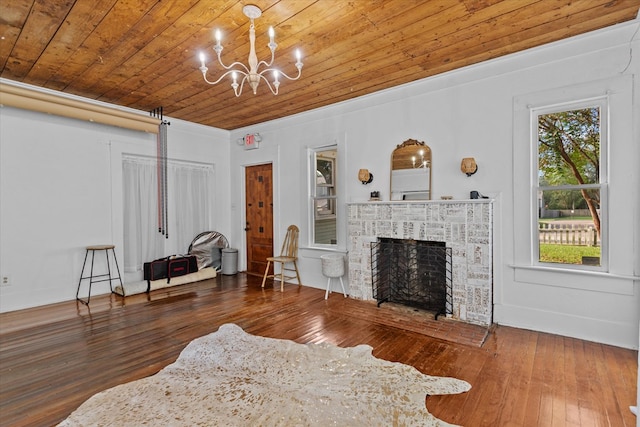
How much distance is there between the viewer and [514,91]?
320 cm

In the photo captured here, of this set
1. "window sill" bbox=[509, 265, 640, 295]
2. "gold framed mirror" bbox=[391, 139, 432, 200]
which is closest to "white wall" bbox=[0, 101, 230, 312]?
"gold framed mirror" bbox=[391, 139, 432, 200]

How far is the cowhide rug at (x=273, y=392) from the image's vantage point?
183cm

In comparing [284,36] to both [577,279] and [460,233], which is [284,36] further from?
[577,279]

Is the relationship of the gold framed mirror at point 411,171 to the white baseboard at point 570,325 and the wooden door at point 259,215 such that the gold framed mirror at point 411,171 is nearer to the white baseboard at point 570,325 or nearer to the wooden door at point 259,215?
the white baseboard at point 570,325

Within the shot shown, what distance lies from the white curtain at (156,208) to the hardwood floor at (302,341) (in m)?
1.10

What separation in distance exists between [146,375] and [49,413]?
56 centimetres

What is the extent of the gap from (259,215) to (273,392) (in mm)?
3994

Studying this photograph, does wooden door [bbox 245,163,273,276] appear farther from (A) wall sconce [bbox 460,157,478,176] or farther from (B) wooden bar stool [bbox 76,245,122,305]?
(A) wall sconce [bbox 460,157,478,176]

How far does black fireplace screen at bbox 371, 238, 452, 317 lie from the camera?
353cm

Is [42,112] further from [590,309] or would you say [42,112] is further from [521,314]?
[590,309]

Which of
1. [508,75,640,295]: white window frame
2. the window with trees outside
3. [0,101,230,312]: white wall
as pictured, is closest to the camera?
[508,75,640,295]: white window frame

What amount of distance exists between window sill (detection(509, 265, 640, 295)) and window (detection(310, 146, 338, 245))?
2527 millimetres

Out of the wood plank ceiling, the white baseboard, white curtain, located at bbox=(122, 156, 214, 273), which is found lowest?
the white baseboard

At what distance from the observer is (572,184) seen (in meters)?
3.02
